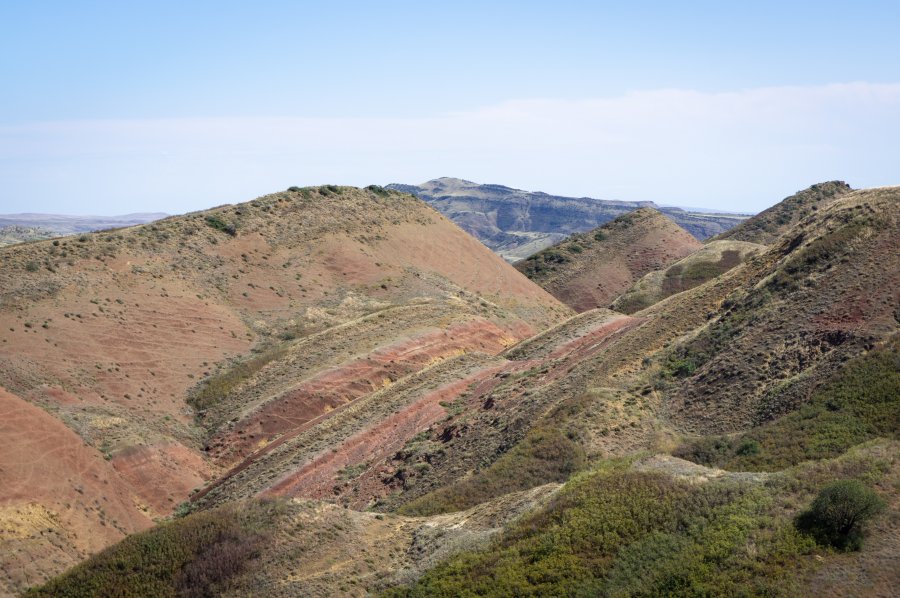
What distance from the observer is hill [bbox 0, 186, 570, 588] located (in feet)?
106

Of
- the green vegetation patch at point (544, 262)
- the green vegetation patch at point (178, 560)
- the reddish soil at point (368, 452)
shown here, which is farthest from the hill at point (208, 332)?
the green vegetation patch at point (544, 262)

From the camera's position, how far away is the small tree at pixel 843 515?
1584cm

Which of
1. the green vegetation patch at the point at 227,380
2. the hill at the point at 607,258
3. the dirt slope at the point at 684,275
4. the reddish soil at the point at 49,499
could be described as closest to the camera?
the reddish soil at the point at 49,499

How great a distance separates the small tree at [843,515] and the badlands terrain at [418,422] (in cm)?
17

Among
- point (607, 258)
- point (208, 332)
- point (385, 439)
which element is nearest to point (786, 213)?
point (607, 258)

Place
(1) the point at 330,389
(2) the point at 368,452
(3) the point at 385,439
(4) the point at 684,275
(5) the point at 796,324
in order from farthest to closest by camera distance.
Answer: (4) the point at 684,275 → (1) the point at 330,389 → (3) the point at 385,439 → (2) the point at 368,452 → (5) the point at 796,324

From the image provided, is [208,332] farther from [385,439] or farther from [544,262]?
[544,262]

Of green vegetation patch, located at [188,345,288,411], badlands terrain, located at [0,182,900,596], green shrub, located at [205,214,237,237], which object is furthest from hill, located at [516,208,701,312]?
green vegetation patch, located at [188,345,288,411]

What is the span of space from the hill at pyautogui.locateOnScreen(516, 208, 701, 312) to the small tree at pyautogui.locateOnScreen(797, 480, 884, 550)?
61707 millimetres

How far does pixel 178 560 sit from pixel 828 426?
57.4 feet

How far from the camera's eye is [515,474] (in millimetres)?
25078

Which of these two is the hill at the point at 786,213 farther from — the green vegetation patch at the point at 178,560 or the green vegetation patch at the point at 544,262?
the green vegetation patch at the point at 178,560

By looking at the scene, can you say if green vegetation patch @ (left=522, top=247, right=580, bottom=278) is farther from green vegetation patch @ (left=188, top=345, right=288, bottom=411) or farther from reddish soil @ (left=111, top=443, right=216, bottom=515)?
reddish soil @ (left=111, top=443, right=216, bottom=515)

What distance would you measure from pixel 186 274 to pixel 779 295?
122ft
